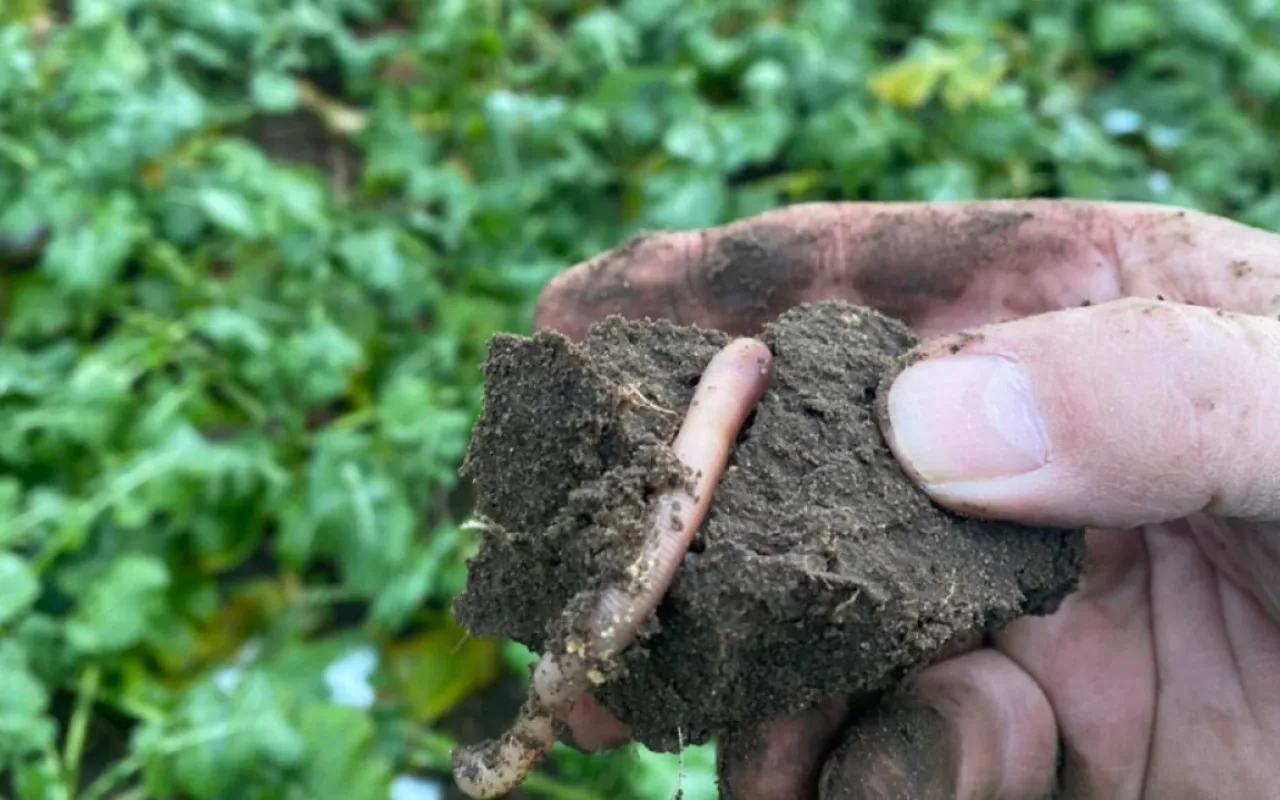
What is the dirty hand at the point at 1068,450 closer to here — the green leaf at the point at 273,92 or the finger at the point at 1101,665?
the finger at the point at 1101,665

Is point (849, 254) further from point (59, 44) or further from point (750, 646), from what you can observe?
point (59, 44)

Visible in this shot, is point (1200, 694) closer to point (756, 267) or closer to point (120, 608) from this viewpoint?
point (756, 267)

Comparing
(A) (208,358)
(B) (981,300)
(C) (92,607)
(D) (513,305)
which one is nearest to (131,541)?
(C) (92,607)

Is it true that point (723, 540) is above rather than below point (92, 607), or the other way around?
above

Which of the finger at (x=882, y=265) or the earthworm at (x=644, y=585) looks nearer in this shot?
the earthworm at (x=644, y=585)

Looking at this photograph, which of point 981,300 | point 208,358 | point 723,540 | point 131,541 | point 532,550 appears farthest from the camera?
point 208,358

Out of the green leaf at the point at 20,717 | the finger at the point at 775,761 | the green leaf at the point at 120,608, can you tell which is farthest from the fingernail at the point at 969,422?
the green leaf at the point at 20,717

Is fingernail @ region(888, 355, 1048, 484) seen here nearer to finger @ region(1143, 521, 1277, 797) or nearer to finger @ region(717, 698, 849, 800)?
finger @ region(717, 698, 849, 800)

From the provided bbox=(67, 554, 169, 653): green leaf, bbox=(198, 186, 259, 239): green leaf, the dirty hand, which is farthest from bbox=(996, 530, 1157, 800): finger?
bbox=(198, 186, 259, 239): green leaf
